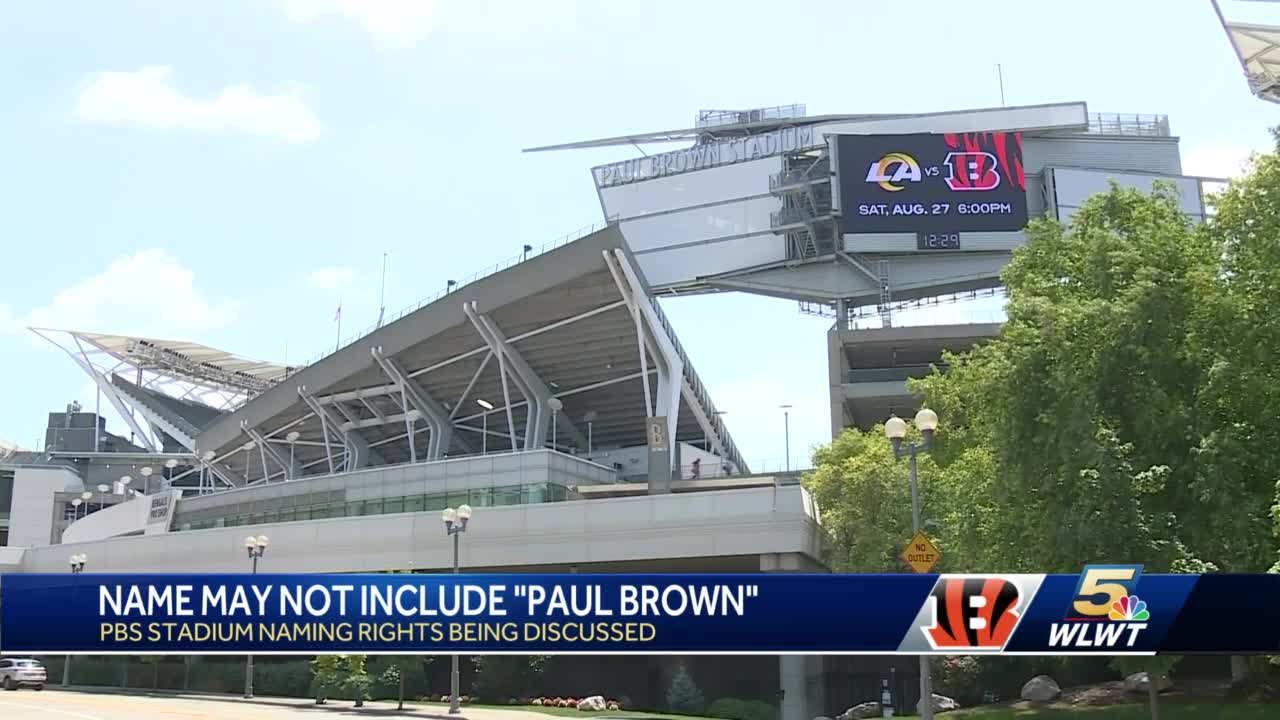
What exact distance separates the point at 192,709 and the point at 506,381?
3961 cm

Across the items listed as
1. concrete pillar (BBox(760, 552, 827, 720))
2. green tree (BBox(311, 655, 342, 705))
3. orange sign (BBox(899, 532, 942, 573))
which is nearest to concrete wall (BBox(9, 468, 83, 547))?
green tree (BBox(311, 655, 342, 705))

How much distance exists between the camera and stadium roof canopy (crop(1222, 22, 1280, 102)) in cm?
4728

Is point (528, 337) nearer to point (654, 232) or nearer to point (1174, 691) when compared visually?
point (654, 232)

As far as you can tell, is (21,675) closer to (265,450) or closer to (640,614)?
(640,614)

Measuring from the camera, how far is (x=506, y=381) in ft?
248

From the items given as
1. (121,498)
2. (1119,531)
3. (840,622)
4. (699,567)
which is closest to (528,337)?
(699,567)

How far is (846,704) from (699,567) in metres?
8.37

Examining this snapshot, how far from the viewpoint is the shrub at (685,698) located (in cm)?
4516

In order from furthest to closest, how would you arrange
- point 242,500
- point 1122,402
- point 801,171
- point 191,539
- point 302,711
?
point 801,171 → point 242,500 → point 191,539 → point 302,711 → point 1122,402

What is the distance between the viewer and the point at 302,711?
1575 inches

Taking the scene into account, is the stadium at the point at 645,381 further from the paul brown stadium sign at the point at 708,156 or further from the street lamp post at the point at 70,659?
the street lamp post at the point at 70,659

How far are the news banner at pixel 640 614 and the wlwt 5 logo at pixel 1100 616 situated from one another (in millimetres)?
20

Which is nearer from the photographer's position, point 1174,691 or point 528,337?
point 1174,691

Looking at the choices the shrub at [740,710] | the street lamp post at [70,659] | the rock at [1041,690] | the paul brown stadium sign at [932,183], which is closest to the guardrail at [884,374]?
the paul brown stadium sign at [932,183]
